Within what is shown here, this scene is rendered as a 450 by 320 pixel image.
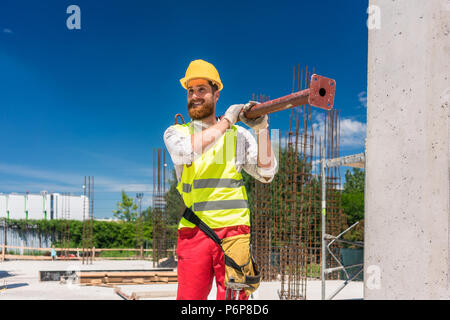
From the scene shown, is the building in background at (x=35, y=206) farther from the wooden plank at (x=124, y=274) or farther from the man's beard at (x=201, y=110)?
the man's beard at (x=201, y=110)

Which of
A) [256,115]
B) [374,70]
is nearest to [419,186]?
[374,70]

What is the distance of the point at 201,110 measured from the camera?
2.00 m

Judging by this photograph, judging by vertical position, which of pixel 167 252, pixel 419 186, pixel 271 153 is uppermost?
pixel 271 153

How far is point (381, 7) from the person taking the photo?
1964 mm

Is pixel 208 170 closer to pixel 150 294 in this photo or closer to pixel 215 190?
pixel 215 190

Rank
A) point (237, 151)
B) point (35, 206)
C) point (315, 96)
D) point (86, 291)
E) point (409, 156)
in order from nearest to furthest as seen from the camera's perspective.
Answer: point (315, 96) < point (409, 156) < point (237, 151) < point (86, 291) < point (35, 206)

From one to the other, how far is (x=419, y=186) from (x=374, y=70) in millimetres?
588

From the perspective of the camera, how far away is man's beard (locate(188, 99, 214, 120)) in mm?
1993

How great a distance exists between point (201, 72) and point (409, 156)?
1028mm

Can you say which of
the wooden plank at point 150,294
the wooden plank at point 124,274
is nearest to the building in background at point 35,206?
the wooden plank at point 124,274

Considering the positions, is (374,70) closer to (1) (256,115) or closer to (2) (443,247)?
(1) (256,115)

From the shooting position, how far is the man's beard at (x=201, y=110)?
199 centimetres

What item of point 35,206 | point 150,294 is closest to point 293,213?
point 150,294

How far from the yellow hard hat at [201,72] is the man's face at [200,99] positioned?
0.11ft
